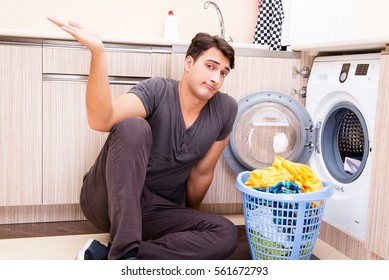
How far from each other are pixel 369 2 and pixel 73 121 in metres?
1.79

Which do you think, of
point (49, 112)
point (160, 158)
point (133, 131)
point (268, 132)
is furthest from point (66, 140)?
point (268, 132)

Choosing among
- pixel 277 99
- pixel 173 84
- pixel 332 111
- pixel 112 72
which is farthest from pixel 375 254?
pixel 112 72

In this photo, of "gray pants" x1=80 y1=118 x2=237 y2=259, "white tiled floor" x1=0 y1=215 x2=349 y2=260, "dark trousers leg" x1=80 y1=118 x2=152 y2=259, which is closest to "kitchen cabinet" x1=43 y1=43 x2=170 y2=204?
"white tiled floor" x1=0 y1=215 x2=349 y2=260

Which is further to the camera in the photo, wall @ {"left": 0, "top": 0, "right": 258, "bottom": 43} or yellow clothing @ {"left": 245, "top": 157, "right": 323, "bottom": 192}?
wall @ {"left": 0, "top": 0, "right": 258, "bottom": 43}

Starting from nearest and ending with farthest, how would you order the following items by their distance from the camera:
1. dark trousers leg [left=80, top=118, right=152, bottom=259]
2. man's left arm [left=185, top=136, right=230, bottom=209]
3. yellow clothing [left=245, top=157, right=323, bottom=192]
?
1. dark trousers leg [left=80, top=118, right=152, bottom=259]
2. yellow clothing [left=245, top=157, right=323, bottom=192]
3. man's left arm [left=185, top=136, right=230, bottom=209]

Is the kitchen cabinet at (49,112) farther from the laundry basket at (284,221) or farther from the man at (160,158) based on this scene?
the laundry basket at (284,221)

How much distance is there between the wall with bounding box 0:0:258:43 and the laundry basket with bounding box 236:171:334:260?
1536 mm

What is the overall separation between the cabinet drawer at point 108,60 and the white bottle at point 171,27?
658mm

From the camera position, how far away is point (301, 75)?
2.33 metres

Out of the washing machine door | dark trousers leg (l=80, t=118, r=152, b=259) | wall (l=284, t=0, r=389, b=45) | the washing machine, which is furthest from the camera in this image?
wall (l=284, t=0, r=389, b=45)

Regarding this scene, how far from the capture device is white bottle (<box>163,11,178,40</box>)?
283 centimetres

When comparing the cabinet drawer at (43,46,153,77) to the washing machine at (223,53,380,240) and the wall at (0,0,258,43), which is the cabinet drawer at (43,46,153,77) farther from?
the wall at (0,0,258,43)

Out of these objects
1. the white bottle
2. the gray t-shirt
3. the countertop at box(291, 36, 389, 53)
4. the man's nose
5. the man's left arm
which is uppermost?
the white bottle

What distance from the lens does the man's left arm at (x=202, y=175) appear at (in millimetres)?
1968
